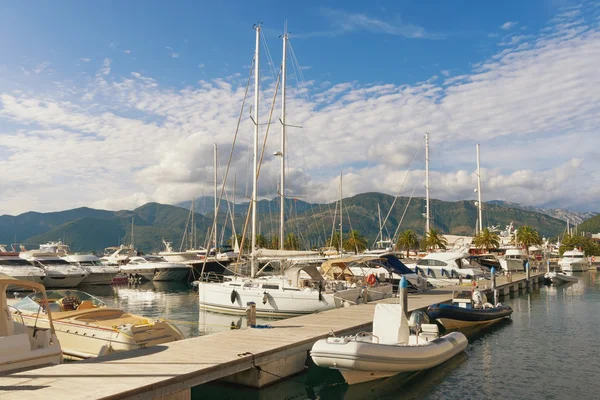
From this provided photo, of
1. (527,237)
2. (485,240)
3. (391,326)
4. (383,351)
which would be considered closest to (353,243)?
Answer: (485,240)

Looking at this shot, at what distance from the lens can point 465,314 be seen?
24.6 meters

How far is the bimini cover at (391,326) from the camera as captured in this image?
16.2m

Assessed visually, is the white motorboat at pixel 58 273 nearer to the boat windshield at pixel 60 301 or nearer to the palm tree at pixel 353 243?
the boat windshield at pixel 60 301

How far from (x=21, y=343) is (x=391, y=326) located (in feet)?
35.2

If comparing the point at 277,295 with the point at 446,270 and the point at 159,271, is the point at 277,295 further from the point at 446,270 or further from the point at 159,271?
the point at 159,271

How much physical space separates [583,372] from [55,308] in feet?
62.6

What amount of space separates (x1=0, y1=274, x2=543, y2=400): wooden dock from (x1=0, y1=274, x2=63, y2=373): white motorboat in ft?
2.71

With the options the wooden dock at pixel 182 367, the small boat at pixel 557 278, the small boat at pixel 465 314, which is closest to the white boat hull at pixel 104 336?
the wooden dock at pixel 182 367

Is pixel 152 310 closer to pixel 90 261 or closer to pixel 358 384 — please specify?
pixel 358 384

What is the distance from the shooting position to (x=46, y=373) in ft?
38.0

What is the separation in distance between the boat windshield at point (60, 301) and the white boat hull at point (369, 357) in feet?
31.5

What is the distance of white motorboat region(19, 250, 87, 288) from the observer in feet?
167

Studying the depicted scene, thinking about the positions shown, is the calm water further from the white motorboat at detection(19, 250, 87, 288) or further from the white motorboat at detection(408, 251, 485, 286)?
the white motorboat at detection(19, 250, 87, 288)

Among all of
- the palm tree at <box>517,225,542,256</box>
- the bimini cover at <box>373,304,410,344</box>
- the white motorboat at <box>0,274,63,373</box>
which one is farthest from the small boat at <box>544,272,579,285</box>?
the white motorboat at <box>0,274,63,373</box>
